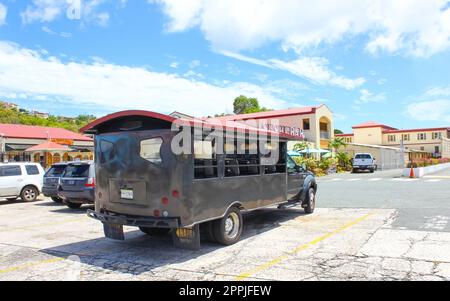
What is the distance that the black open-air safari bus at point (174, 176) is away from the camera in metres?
6.33

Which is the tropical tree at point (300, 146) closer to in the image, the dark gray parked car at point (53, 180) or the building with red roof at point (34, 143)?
the building with red roof at point (34, 143)

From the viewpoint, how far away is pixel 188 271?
18.9 ft

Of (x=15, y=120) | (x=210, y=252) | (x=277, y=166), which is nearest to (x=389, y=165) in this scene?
(x=277, y=166)

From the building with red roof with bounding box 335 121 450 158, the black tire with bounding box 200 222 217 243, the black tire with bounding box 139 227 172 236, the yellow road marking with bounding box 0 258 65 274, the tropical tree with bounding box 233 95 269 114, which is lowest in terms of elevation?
the yellow road marking with bounding box 0 258 65 274

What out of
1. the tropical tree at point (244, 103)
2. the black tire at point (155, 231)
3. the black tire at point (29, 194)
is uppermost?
the tropical tree at point (244, 103)

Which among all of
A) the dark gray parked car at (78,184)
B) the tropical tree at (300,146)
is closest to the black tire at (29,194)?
the dark gray parked car at (78,184)

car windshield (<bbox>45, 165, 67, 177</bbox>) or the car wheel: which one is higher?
car windshield (<bbox>45, 165, 67, 177</bbox>)

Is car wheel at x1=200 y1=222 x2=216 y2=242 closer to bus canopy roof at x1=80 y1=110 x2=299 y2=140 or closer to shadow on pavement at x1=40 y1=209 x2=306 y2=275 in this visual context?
shadow on pavement at x1=40 y1=209 x2=306 y2=275

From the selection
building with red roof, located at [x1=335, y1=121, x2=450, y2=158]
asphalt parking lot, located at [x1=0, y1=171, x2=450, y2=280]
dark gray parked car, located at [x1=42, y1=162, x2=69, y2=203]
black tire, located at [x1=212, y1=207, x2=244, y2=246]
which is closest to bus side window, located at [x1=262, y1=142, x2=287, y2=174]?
asphalt parking lot, located at [x1=0, y1=171, x2=450, y2=280]

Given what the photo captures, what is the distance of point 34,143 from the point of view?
107ft

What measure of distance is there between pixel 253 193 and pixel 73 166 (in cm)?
731

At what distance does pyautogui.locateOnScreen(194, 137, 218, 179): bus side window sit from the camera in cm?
672

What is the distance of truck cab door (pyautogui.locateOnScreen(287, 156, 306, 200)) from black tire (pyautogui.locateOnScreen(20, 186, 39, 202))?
11.4 meters

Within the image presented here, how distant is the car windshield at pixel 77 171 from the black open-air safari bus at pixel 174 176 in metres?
5.11
